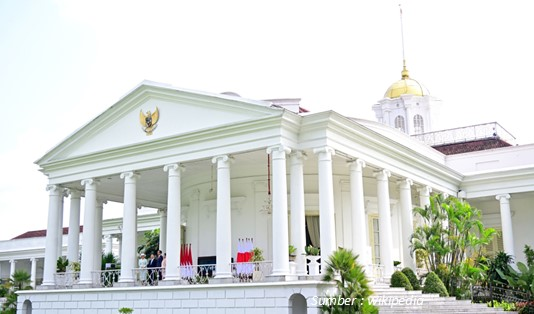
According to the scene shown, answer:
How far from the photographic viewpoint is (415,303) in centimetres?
1742

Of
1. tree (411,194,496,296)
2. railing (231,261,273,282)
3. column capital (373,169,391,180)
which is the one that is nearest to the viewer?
railing (231,261,273,282)

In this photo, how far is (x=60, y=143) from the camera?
22.3 m

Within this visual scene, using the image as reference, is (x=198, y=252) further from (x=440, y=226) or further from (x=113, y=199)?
(x=440, y=226)

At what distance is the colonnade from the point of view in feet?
55.5

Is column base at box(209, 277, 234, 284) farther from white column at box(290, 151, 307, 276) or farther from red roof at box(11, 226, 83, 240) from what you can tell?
red roof at box(11, 226, 83, 240)

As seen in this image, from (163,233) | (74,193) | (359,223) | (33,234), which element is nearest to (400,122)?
(163,233)

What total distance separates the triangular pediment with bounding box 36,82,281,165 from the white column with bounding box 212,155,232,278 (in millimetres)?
1471

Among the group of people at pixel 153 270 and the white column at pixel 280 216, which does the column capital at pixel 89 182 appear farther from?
the white column at pixel 280 216

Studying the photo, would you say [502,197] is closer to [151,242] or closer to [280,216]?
[280,216]

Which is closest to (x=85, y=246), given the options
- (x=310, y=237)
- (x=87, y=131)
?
(x=87, y=131)

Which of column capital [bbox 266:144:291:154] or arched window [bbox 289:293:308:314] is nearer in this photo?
arched window [bbox 289:293:308:314]

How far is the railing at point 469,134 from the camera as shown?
34094mm

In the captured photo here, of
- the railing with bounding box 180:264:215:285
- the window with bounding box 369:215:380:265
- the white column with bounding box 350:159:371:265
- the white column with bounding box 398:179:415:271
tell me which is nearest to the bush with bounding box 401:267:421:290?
the white column with bounding box 398:179:415:271

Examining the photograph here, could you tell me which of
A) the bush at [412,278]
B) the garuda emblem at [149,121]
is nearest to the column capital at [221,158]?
the garuda emblem at [149,121]
